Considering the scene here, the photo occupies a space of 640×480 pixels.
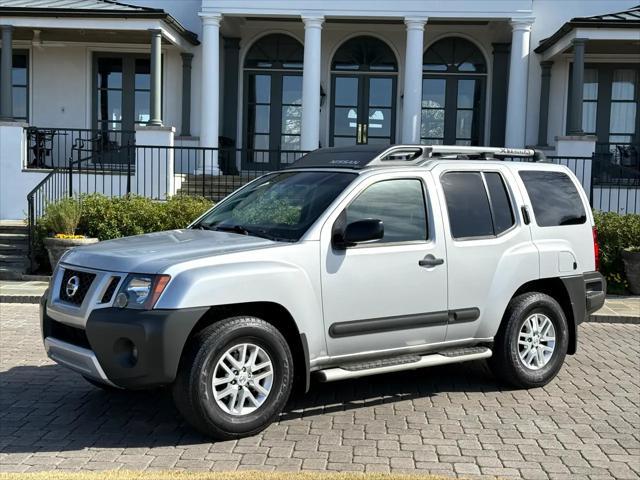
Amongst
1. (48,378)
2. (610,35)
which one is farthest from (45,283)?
(610,35)

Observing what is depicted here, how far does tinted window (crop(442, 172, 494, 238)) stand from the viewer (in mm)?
6180

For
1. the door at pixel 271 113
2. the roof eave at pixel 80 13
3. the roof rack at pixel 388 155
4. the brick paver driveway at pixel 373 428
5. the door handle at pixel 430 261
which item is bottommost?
the brick paver driveway at pixel 373 428

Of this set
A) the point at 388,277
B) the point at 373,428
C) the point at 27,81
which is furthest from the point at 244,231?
the point at 27,81

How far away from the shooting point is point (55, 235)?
1234 cm

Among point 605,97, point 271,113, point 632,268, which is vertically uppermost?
point 605,97

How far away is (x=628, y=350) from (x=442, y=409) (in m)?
3.62

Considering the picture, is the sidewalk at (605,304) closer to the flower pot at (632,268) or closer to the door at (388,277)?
the flower pot at (632,268)

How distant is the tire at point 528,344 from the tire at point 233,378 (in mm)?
2080

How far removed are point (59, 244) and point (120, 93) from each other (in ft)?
27.1

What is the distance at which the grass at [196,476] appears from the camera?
4.34 meters

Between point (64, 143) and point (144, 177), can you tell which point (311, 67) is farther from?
point (64, 143)

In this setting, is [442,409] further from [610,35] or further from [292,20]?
[292,20]

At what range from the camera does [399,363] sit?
5711 millimetres

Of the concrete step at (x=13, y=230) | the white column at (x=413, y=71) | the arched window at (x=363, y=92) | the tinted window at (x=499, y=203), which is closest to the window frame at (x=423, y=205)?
the tinted window at (x=499, y=203)
